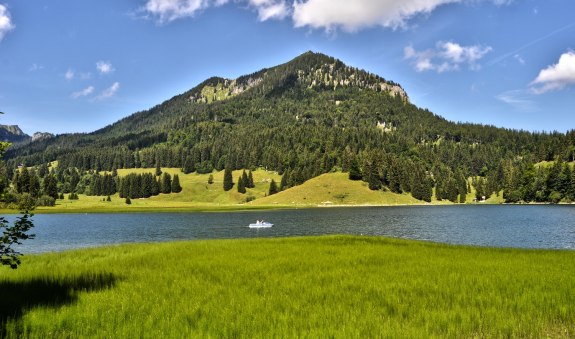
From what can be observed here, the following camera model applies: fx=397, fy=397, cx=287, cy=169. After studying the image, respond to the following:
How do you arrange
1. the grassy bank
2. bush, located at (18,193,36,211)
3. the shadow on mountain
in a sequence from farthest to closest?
the shadow on mountain < bush, located at (18,193,36,211) < the grassy bank

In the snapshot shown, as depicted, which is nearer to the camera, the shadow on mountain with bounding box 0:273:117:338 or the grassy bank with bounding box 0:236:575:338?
the grassy bank with bounding box 0:236:575:338

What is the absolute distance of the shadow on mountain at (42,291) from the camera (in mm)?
13409

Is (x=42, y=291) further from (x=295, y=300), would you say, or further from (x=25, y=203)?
(x=295, y=300)

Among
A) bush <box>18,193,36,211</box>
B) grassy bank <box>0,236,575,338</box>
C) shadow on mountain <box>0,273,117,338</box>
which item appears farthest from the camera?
shadow on mountain <box>0,273,117,338</box>

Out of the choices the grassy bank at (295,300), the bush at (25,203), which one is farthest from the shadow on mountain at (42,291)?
the bush at (25,203)

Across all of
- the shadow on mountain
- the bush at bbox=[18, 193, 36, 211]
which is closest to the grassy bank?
the shadow on mountain

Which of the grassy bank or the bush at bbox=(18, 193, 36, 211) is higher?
the bush at bbox=(18, 193, 36, 211)

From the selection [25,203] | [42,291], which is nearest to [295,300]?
[25,203]

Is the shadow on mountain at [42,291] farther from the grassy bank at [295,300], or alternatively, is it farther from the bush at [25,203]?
the bush at [25,203]

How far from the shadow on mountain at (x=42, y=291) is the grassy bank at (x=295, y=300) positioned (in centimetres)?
5

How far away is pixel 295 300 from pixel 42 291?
11247mm

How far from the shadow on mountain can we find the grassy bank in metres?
0.05

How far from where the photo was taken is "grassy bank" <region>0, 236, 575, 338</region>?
11750 millimetres

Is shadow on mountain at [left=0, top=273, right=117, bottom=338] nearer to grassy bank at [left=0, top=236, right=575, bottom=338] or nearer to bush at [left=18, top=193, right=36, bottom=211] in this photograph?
grassy bank at [left=0, top=236, right=575, bottom=338]
